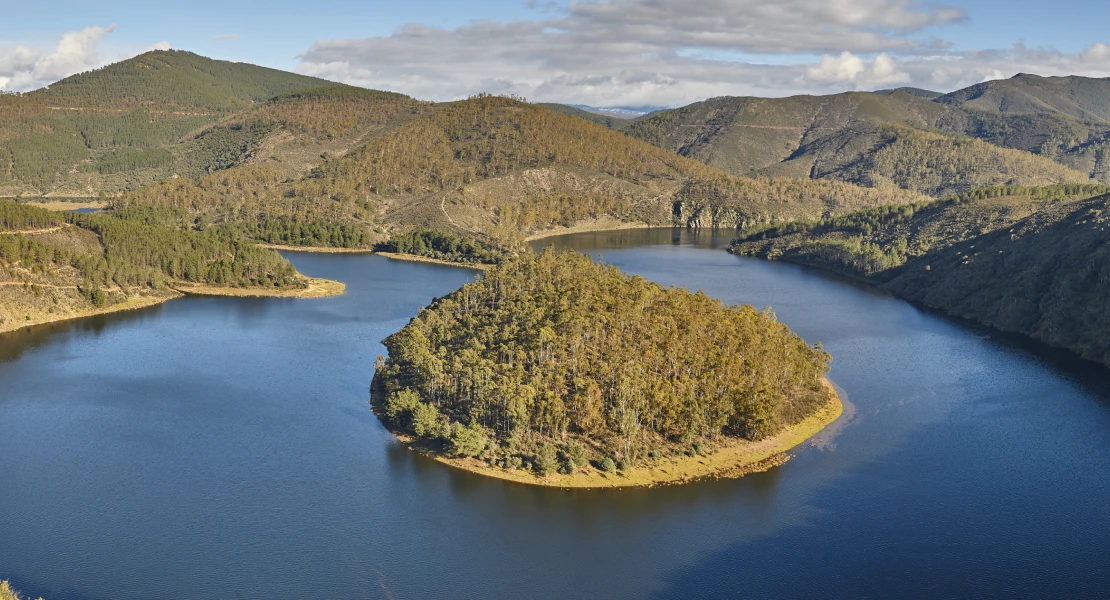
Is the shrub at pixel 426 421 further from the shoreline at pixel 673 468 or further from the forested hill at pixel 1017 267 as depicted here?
the forested hill at pixel 1017 267

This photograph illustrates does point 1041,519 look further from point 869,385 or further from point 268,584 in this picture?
point 268,584

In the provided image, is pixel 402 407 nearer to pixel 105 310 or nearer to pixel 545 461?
pixel 545 461

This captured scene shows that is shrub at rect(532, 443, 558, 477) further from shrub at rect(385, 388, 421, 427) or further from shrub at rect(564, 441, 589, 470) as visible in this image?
shrub at rect(385, 388, 421, 427)

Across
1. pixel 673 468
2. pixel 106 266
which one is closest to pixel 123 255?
pixel 106 266

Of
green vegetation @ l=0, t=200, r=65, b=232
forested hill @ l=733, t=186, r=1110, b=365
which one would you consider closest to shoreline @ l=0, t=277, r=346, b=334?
green vegetation @ l=0, t=200, r=65, b=232

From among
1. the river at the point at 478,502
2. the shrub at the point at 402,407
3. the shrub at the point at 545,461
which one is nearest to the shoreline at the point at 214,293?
the river at the point at 478,502

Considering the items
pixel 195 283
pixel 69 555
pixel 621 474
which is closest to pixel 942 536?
pixel 621 474
